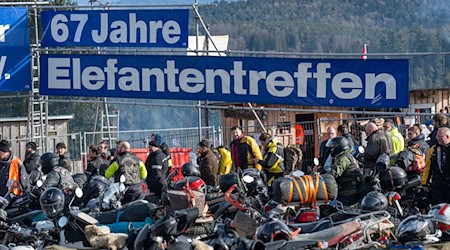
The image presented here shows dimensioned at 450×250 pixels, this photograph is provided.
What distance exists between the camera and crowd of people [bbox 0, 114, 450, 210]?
50.7ft

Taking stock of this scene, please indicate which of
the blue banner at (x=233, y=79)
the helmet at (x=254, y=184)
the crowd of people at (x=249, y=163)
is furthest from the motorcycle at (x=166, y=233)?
the blue banner at (x=233, y=79)

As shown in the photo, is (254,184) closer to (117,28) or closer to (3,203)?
(3,203)

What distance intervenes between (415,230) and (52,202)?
5476mm

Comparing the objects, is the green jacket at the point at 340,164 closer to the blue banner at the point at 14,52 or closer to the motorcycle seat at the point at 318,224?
the motorcycle seat at the point at 318,224

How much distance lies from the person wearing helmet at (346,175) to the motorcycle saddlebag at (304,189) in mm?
1135

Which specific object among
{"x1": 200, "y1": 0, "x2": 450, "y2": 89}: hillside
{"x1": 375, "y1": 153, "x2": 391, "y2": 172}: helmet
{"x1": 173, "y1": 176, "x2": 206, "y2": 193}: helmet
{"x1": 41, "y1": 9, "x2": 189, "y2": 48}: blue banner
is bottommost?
{"x1": 173, "y1": 176, "x2": 206, "y2": 193}: helmet

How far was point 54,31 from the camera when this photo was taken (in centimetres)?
2208

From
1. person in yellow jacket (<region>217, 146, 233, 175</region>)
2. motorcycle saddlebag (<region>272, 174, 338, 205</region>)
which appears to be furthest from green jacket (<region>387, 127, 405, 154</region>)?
motorcycle saddlebag (<region>272, 174, 338, 205</region>)

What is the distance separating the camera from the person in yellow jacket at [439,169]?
15047 millimetres

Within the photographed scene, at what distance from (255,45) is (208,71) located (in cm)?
5622

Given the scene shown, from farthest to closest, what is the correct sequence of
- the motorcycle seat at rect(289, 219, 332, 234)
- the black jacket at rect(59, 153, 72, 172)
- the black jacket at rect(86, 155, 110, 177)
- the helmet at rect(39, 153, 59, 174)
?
the black jacket at rect(86, 155, 110, 177) → the black jacket at rect(59, 153, 72, 172) → the helmet at rect(39, 153, 59, 174) → the motorcycle seat at rect(289, 219, 332, 234)

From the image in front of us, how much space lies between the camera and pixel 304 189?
1468cm

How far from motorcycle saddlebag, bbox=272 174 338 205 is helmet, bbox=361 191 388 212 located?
71 cm

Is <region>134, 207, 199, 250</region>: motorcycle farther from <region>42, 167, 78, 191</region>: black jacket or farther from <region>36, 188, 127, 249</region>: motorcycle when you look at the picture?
<region>42, 167, 78, 191</region>: black jacket
